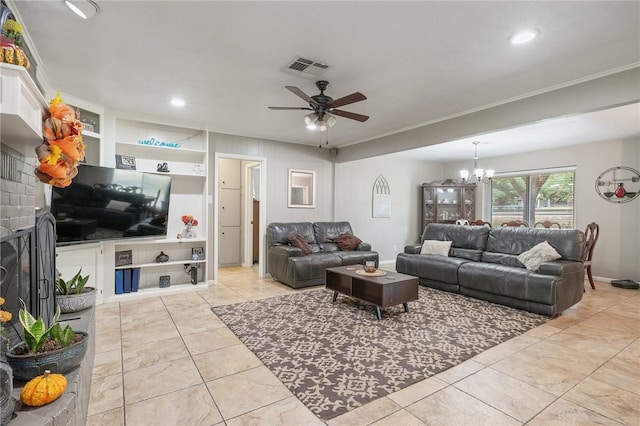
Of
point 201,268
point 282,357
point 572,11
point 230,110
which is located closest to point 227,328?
point 282,357

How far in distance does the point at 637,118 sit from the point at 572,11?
3.60 metres

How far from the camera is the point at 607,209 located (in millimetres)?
5742

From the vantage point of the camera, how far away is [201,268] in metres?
5.11

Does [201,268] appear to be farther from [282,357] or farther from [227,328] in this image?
[282,357]

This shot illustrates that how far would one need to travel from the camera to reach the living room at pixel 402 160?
10.6 ft

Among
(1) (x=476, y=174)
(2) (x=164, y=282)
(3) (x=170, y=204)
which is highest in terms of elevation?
(1) (x=476, y=174)

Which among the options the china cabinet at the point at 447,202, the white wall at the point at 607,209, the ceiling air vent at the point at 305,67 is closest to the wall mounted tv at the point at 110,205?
the ceiling air vent at the point at 305,67

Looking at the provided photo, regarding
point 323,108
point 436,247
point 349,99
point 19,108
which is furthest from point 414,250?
point 19,108

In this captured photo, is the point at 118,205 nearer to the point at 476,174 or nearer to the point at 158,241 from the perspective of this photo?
the point at 158,241

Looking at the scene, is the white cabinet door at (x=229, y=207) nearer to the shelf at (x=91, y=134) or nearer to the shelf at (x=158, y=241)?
the shelf at (x=158, y=241)

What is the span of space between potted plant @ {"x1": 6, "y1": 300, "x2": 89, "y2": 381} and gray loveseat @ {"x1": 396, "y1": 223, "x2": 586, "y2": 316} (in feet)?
13.9

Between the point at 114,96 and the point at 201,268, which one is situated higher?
the point at 114,96

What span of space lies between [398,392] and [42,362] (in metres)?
2.02

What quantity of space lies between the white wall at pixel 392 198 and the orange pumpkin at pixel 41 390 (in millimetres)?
5640
